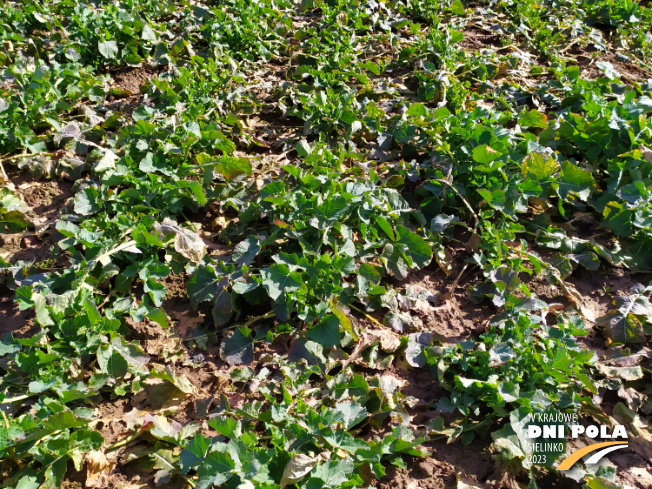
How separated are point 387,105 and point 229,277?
7.34ft

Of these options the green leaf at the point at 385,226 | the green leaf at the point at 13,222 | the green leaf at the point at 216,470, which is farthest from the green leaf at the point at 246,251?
the green leaf at the point at 13,222

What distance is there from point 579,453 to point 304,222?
1.72 metres

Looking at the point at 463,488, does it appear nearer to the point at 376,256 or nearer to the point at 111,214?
the point at 376,256

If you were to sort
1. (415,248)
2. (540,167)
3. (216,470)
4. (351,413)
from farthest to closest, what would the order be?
(540,167) < (415,248) < (351,413) < (216,470)

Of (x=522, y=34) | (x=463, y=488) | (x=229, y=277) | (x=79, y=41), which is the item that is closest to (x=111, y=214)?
(x=229, y=277)

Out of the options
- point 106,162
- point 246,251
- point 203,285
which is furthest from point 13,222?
point 246,251

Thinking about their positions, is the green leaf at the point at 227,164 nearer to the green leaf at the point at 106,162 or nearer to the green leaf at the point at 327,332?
the green leaf at the point at 106,162

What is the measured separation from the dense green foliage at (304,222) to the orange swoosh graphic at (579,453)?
0.07 metres

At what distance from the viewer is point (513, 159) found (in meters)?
3.53

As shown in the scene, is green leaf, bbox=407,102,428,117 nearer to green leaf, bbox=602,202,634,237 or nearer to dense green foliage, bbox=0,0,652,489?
dense green foliage, bbox=0,0,652,489

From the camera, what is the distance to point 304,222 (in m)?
3.00

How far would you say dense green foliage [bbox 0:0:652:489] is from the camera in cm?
238

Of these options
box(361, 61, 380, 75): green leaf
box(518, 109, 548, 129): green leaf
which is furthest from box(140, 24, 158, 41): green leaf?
box(518, 109, 548, 129): green leaf

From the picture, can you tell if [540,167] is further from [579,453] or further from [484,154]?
[579,453]
